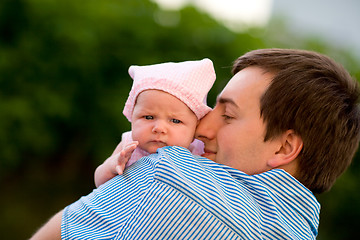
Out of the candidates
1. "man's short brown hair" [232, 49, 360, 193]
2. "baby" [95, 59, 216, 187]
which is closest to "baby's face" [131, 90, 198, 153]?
"baby" [95, 59, 216, 187]

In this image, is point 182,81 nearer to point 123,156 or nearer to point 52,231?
point 123,156

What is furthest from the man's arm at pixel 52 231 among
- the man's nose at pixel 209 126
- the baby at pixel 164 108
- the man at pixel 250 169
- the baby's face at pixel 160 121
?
the man's nose at pixel 209 126

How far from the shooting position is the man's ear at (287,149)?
1838mm

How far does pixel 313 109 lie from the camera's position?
1.82 m

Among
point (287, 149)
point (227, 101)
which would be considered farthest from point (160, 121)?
point (287, 149)

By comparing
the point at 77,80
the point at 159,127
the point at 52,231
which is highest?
the point at 159,127

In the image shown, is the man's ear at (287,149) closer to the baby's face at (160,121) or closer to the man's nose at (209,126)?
the man's nose at (209,126)

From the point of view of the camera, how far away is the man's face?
1860 millimetres

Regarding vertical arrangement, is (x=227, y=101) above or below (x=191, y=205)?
above

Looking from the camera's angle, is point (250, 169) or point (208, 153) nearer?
point (250, 169)

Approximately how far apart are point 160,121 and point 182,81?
188 mm

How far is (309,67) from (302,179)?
1.48ft

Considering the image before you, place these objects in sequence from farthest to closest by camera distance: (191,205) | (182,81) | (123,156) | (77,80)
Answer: (77,80) → (182,81) → (123,156) → (191,205)

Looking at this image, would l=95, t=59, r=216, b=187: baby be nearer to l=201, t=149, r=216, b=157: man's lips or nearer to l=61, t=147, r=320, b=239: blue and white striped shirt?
l=201, t=149, r=216, b=157: man's lips
